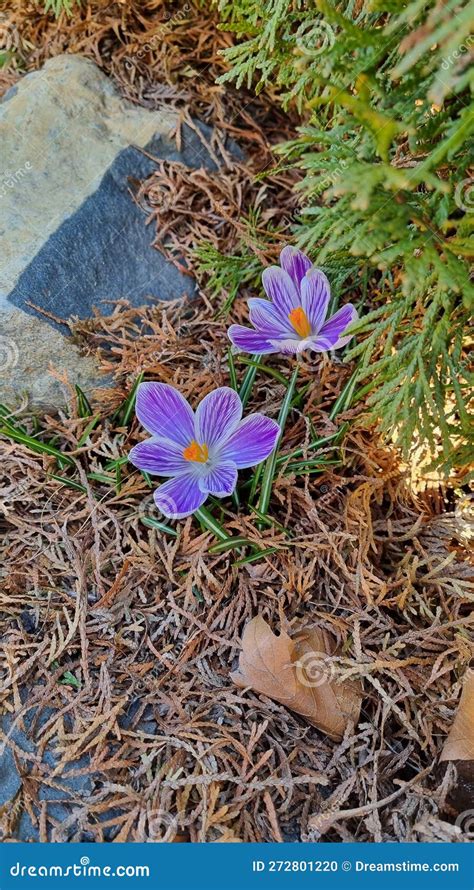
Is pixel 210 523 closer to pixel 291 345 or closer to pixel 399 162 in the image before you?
pixel 291 345

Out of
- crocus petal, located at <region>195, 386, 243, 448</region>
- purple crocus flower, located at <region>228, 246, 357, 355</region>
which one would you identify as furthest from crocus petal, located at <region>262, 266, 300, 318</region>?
crocus petal, located at <region>195, 386, 243, 448</region>

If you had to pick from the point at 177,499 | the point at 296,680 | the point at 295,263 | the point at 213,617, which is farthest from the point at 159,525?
the point at 295,263

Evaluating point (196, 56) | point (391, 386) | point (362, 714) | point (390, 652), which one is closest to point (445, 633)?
point (390, 652)

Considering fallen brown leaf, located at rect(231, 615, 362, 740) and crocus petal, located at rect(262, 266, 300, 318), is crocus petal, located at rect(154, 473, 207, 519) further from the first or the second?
crocus petal, located at rect(262, 266, 300, 318)

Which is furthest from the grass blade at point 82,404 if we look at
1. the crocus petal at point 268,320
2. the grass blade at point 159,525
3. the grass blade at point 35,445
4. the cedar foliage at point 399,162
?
the cedar foliage at point 399,162

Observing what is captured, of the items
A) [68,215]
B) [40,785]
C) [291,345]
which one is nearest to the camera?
[40,785]

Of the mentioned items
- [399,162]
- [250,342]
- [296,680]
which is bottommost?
[296,680]
